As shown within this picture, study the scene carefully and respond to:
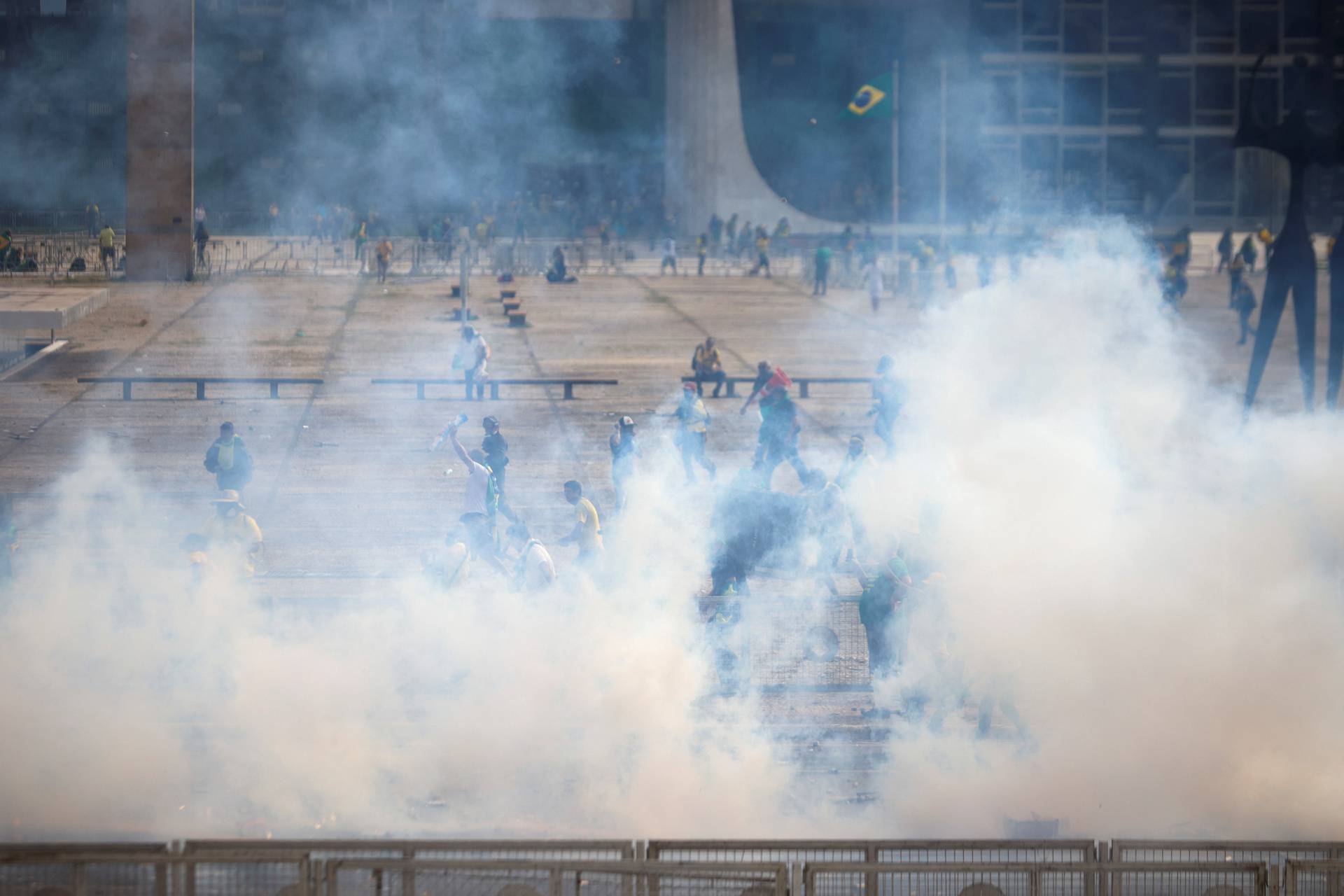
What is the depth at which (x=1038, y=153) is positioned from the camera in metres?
40.9

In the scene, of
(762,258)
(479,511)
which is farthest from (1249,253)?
(479,511)

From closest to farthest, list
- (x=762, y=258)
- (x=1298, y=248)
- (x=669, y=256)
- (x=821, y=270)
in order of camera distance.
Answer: (x=1298, y=248) < (x=821, y=270) < (x=669, y=256) < (x=762, y=258)

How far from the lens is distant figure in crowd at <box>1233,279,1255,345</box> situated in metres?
23.1

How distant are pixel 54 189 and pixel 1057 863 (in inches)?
399

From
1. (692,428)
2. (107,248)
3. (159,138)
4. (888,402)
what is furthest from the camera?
(159,138)

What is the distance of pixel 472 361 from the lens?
17.7 m

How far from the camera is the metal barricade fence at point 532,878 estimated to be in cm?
513

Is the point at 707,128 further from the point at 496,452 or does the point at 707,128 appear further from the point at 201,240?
the point at 496,452

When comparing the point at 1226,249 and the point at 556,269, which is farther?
the point at 1226,249

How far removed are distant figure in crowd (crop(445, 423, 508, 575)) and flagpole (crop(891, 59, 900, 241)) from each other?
1936 cm

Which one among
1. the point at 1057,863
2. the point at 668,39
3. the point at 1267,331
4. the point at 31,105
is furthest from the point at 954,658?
the point at 668,39

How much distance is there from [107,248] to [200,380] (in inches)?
183

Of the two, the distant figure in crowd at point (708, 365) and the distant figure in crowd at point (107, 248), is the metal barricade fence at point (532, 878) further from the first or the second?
the distant figure in crowd at point (107, 248)

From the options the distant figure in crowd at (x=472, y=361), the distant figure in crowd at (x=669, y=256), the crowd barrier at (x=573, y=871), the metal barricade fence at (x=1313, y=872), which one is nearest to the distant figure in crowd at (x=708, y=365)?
the distant figure in crowd at (x=472, y=361)
